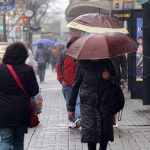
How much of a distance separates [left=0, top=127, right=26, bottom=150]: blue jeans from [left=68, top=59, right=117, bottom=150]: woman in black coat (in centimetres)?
84

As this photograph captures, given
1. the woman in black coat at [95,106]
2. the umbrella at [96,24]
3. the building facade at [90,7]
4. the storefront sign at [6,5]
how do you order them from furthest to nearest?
the building facade at [90,7] < the storefront sign at [6,5] < the umbrella at [96,24] < the woman in black coat at [95,106]

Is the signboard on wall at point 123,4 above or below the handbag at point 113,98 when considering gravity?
below

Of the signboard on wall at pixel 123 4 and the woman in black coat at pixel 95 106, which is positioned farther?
the signboard on wall at pixel 123 4

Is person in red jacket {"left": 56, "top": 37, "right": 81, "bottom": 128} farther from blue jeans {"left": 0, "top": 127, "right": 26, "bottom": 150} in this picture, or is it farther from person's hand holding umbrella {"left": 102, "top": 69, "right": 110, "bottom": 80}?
blue jeans {"left": 0, "top": 127, "right": 26, "bottom": 150}

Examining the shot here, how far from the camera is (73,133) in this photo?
10.8 metres

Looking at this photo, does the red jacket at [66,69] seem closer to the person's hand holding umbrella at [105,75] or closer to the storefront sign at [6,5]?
the person's hand holding umbrella at [105,75]

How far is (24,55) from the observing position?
7.01 meters

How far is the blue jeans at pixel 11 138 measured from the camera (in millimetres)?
6945

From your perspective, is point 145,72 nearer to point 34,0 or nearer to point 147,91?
point 147,91

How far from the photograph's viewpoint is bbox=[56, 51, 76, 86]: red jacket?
11.2m

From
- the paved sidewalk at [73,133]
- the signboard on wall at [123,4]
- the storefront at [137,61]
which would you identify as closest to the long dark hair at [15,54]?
the paved sidewalk at [73,133]

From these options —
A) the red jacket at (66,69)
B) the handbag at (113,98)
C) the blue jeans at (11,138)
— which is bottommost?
the red jacket at (66,69)

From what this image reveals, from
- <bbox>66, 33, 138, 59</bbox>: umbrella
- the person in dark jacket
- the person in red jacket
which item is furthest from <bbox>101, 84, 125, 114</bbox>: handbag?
the person in red jacket

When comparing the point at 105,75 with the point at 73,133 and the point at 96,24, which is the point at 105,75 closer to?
the point at 96,24
